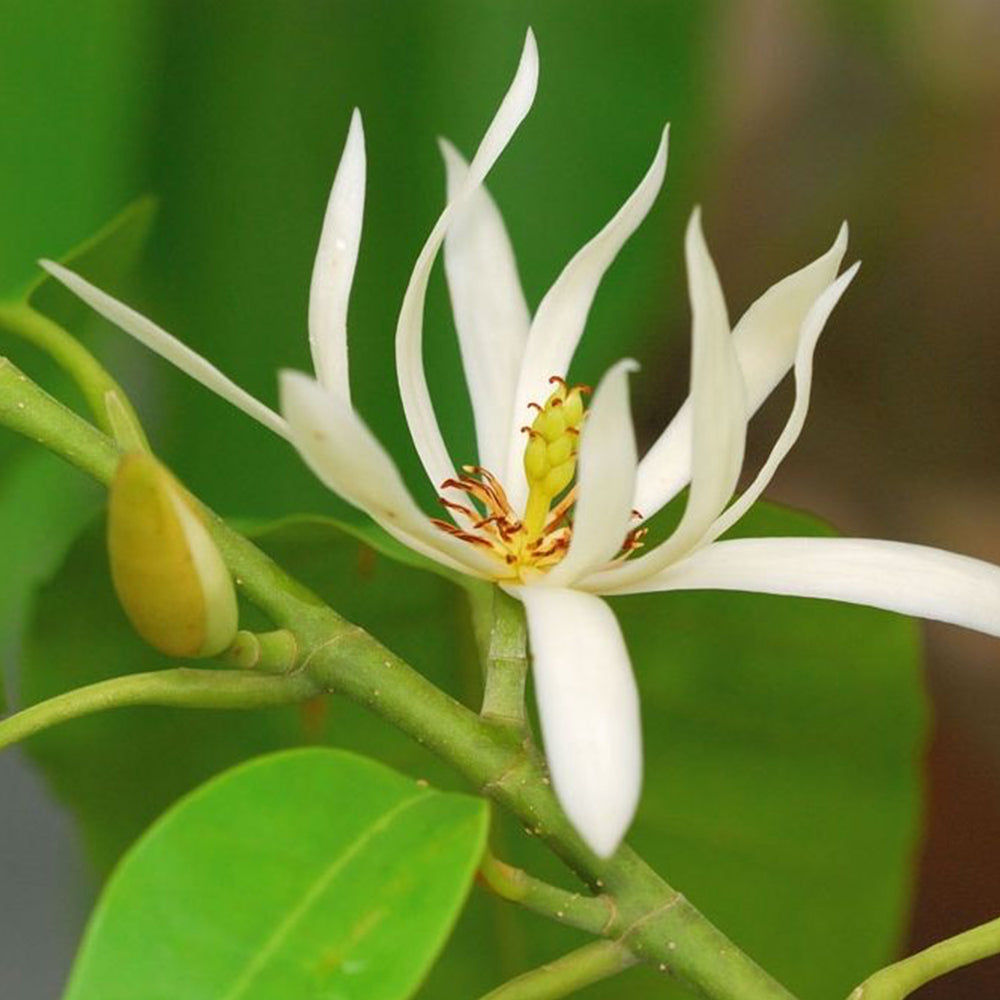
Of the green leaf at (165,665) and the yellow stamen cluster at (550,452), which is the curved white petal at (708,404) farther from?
the green leaf at (165,665)

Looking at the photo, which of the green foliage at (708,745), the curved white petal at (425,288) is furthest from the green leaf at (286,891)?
the green foliage at (708,745)

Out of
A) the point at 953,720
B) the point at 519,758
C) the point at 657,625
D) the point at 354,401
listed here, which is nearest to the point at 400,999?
the point at 519,758

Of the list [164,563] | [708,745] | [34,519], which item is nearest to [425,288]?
[164,563]

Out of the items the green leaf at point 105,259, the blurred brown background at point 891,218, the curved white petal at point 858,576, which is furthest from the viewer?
the blurred brown background at point 891,218

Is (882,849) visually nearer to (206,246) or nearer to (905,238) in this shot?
(206,246)

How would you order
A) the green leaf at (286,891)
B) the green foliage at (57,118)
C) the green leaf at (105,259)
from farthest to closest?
the green foliage at (57,118) < the green leaf at (105,259) < the green leaf at (286,891)

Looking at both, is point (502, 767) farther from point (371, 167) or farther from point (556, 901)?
point (371, 167)
